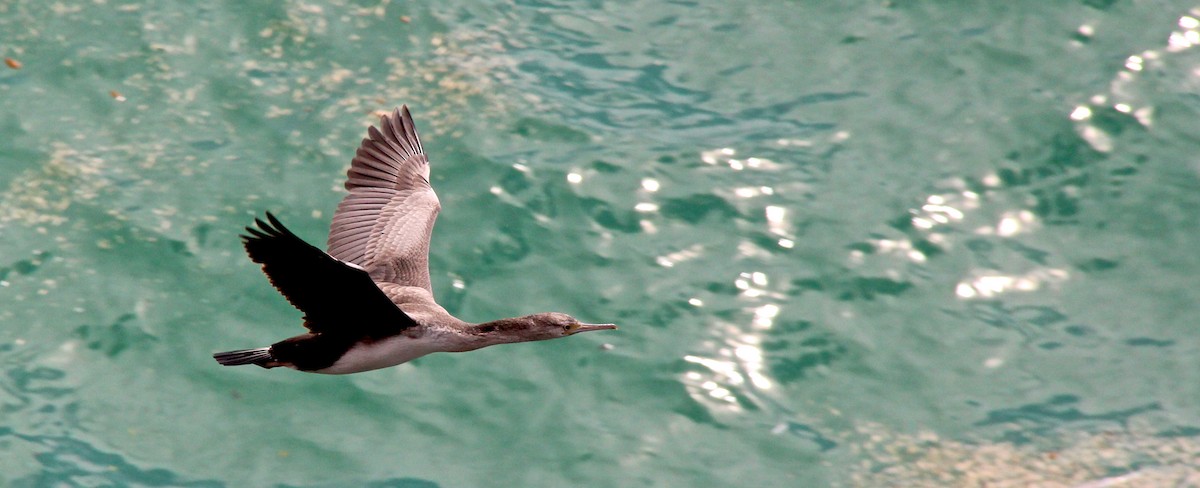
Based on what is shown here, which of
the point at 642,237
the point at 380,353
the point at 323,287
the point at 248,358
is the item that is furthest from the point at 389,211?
the point at 642,237

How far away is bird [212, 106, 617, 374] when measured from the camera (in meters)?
7.04

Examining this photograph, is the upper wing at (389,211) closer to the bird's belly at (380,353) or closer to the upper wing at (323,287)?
the bird's belly at (380,353)

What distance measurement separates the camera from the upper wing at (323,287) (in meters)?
6.84

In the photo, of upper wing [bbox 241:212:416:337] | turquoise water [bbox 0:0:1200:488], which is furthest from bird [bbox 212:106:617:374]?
turquoise water [bbox 0:0:1200:488]

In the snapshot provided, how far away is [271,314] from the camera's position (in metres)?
12.5

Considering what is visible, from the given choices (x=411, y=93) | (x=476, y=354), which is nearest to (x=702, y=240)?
(x=476, y=354)

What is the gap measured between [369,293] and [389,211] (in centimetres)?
242

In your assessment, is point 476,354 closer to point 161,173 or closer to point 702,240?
point 702,240

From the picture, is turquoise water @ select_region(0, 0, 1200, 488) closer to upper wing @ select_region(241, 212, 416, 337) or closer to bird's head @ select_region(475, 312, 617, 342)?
bird's head @ select_region(475, 312, 617, 342)

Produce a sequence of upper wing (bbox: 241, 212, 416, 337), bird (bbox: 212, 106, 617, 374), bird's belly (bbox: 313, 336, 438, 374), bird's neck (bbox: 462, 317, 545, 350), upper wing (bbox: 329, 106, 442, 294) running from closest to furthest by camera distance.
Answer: upper wing (bbox: 241, 212, 416, 337) < bird (bbox: 212, 106, 617, 374) < bird's belly (bbox: 313, 336, 438, 374) < bird's neck (bbox: 462, 317, 545, 350) < upper wing (bbox: 329, 106, 442, 294)

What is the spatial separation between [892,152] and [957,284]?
1.77 m

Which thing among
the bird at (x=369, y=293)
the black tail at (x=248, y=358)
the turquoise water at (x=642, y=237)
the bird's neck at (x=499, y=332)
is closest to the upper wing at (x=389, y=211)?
the bird at (x=369, y=293)

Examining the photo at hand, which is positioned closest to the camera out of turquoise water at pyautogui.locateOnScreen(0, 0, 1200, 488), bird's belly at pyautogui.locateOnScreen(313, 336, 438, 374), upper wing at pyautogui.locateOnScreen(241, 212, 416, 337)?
upper wing at pyautogui.locateOnScreen(241, 212, 416, 337)

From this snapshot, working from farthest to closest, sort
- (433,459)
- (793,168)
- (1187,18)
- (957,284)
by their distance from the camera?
(1187,18) → (793,168) → (957,284) → (433,459)
